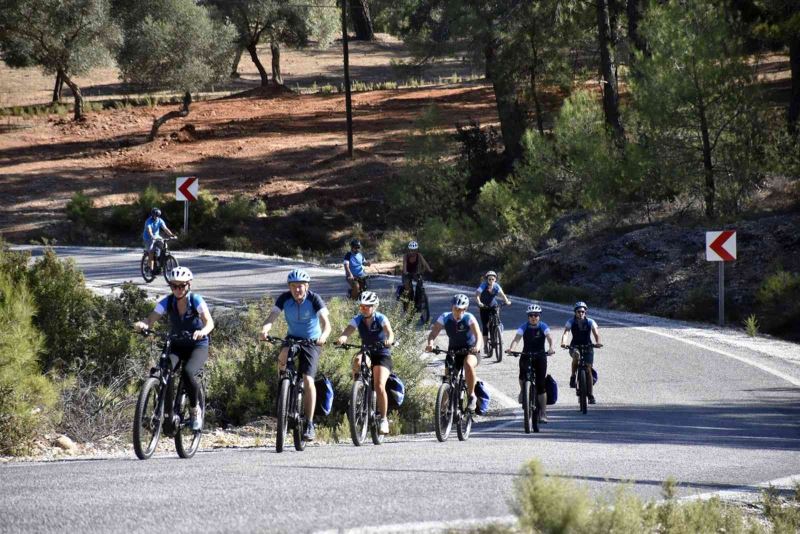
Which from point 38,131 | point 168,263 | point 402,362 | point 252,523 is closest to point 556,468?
point 252,523

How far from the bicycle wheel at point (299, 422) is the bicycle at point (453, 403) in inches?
76.8

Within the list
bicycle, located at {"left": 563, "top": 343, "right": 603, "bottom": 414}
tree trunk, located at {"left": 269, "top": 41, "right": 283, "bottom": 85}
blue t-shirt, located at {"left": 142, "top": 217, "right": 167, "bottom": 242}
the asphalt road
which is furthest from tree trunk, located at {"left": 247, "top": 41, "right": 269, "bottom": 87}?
bicycle, located at {"left": 563, "top": 343, "right": 603, "bottom": 414}

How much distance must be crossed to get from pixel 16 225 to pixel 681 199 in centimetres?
2618

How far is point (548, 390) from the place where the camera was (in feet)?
50.3

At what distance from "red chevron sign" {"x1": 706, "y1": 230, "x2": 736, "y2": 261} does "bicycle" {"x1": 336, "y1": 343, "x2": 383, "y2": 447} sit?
14.0 metres

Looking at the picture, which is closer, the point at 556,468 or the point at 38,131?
the point at 556,468

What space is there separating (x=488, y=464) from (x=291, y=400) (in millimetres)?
2384

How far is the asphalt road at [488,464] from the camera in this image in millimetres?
8047

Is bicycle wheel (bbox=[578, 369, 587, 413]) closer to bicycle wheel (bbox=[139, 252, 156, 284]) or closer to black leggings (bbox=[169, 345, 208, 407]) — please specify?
black leggings (bbox=[169, 345, 208, 407])

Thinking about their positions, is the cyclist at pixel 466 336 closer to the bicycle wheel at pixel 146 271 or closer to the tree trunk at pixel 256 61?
the bicycle wheel at pixel 146 271

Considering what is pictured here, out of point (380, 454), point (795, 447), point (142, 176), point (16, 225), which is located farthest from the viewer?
point (142, 176)

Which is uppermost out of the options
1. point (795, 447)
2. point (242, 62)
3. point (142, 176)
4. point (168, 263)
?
point (242, 62)

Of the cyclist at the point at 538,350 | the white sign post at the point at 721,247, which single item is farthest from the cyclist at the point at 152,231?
the cyclist at the point at 538,350

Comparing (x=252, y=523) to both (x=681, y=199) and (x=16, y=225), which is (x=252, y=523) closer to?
(x=681, y=199)
